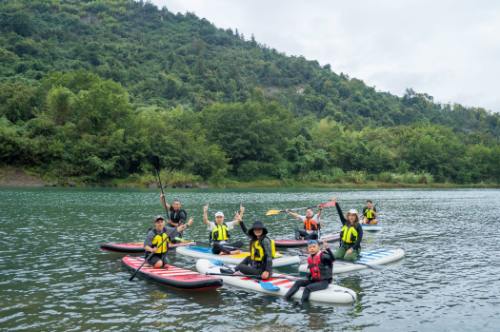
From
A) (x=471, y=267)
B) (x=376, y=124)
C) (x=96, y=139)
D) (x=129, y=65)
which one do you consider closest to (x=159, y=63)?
(x=129, y=65)

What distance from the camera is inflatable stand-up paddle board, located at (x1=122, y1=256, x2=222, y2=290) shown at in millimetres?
8969

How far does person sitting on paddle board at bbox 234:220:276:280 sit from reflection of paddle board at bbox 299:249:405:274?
6.10 feet

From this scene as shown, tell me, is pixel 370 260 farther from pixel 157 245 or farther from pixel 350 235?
pixel 157 245

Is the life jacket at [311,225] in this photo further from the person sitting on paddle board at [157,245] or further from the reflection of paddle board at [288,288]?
the person sitting on paddle board at [157,245]

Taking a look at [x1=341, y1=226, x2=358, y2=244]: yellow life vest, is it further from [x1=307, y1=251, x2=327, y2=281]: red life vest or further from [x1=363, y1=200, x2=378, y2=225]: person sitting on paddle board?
[x1=363, y1=200, x2=378, y2=225]: person sitting on paddle board

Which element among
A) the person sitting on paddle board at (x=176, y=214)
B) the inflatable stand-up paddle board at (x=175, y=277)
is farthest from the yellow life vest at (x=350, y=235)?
the person sitting on paddle board at (x=176, y=214)

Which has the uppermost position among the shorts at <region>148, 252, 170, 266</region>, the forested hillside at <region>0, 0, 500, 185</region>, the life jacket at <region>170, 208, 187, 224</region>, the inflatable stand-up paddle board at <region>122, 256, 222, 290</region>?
the forested hillside at <region>0, 0, 500, 185</region>

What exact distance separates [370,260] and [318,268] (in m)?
4.01

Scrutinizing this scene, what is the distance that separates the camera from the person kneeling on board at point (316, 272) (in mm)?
8547

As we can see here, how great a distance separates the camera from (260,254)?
31.8 feet

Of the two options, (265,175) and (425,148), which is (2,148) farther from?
(425,148)

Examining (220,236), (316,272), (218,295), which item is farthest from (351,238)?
(218,295)

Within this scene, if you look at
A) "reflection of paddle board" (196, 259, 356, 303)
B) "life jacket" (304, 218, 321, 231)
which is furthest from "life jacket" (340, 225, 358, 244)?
"life jacket" (304, 218, 321, 231)

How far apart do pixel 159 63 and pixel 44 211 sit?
12672 centimetres
